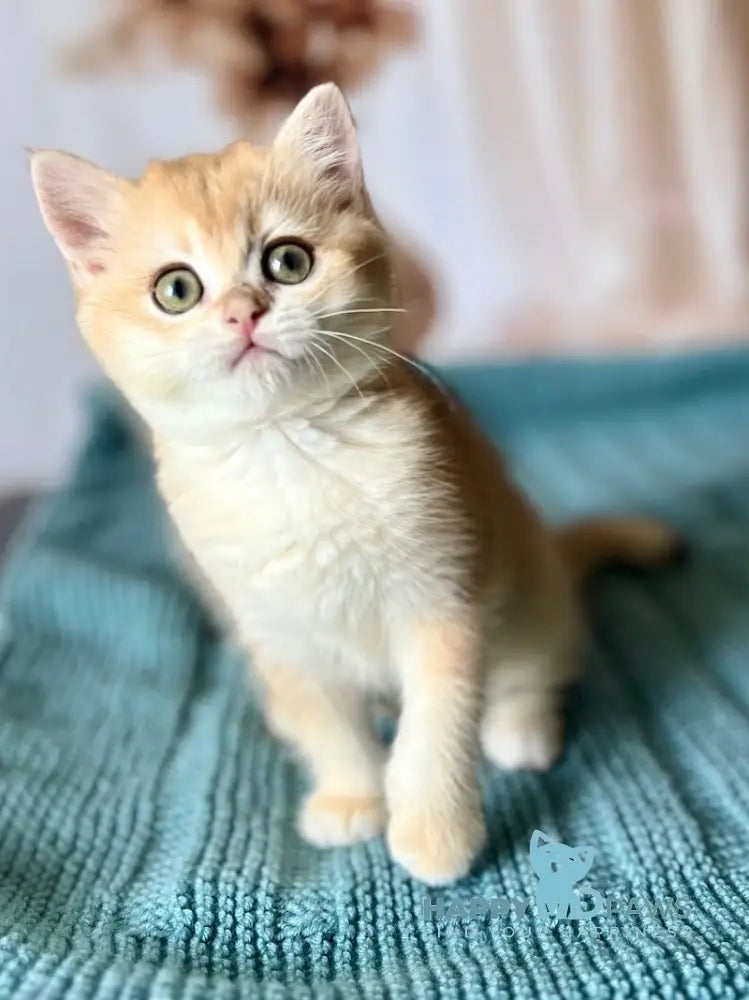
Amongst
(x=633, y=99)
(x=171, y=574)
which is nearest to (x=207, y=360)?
(x=171, y=574)

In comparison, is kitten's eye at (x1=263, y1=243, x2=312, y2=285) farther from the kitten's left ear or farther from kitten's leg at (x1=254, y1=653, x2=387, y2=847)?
kitten's leg at (x1=254, y1=653, x2=387, y2=847)

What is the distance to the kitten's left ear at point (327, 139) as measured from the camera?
2.29 ft

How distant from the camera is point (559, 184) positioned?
1554 millimetres

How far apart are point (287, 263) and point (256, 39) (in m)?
0.92

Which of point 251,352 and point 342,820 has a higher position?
point 251,352

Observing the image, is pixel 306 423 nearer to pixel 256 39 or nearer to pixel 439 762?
pixel 439 762

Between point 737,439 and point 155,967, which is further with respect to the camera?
point 737,439

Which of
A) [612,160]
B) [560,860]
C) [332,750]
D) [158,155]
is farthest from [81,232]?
[612,160]

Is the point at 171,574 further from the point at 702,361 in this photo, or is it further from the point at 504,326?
the point at 702,361

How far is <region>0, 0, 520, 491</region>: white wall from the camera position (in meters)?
1.45

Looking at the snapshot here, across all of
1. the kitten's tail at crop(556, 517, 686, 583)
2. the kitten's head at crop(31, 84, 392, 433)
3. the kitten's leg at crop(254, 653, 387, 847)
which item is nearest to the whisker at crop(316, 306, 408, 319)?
the kitten's head at crop(31, 84, 392, 433)

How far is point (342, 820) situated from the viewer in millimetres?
795

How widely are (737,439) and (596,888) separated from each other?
3.02 ft

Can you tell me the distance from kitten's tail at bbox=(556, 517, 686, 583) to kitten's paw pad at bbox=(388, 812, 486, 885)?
1.50ft
